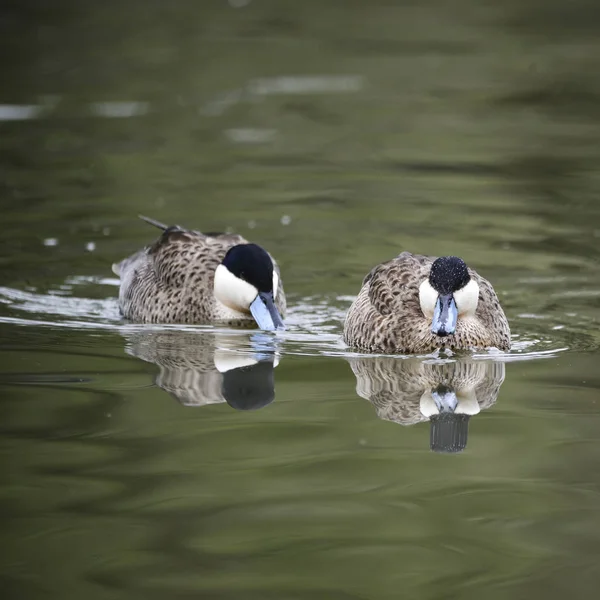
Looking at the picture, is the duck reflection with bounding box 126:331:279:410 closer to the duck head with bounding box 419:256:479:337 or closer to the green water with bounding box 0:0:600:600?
the green water with bounding box 0:0:600:600

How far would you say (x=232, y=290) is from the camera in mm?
12086

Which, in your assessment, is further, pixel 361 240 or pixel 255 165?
pixel 255 165

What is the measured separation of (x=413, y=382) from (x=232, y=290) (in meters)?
2.73

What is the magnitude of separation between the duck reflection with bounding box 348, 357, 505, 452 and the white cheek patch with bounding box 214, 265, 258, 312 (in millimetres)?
1603

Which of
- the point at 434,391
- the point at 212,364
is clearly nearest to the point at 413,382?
the point at 434,391

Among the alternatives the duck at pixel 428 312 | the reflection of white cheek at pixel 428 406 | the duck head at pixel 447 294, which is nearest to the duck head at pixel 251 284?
the duck at pixel 428 312

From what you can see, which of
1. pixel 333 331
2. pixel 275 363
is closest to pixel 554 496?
pixel 275 363

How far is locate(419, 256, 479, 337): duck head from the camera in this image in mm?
10109

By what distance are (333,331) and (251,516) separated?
15.4 ft

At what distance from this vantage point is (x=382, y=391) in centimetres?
955

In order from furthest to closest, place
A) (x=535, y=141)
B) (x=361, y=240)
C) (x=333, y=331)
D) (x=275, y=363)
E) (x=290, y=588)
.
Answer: (x=535, y=141), (x=361, y=240), (x=333, y=331), (x=275, y=363), (x=290, y=588)

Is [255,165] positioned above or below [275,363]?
above

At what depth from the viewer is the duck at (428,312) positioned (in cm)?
1023

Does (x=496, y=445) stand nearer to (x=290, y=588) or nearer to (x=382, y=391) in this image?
(x=382, y=391)
